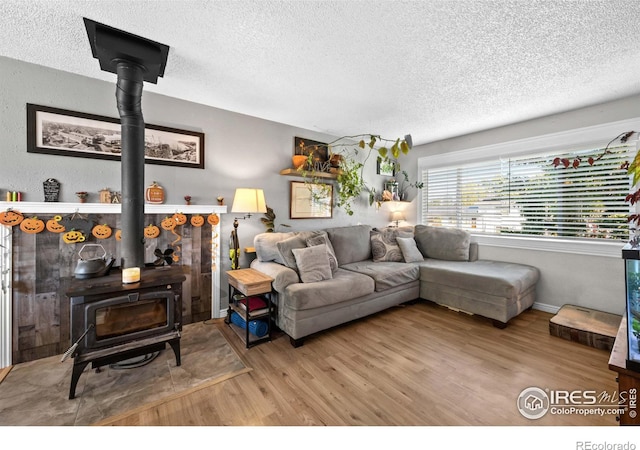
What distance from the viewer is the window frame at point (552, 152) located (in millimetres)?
2830

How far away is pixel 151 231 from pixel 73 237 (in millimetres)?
565

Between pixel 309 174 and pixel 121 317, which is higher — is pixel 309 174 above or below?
above

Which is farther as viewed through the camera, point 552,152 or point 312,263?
point 552,152

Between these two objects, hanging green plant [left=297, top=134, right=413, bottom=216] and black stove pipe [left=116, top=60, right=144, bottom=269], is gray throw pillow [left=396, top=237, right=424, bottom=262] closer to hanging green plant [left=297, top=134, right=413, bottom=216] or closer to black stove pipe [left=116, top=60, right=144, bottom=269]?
Answer: hanging green plant [left=297, top=134, right=413, bottom=216]

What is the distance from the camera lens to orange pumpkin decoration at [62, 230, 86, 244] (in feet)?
7.25

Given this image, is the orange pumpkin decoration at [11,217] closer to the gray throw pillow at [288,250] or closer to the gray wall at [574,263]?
the gray throw pillow at [288,250]

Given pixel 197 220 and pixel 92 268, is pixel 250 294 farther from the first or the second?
pixel 92 268

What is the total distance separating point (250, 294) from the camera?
2387 mm

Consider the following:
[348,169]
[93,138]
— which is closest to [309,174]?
[348,169]

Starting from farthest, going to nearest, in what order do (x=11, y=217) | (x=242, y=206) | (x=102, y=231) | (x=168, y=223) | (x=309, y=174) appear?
(x=309, y=174), (x=242, y=206), (x=168, y=223), (x=102, y=231), (x=11, y=217)
